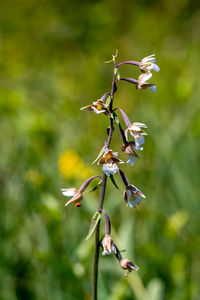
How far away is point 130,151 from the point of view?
1334 mm

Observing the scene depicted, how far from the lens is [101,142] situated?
450 centimetres

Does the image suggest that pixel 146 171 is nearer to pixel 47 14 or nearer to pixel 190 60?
pixel 190 60

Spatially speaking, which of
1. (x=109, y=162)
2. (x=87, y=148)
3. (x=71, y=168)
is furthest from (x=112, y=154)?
(x=87, y=148)

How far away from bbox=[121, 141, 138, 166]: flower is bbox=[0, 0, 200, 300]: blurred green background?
0.79m

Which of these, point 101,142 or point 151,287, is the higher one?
point 101,142

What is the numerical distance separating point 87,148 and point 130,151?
2.56 m

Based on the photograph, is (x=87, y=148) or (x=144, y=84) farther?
(x=87, y=148)

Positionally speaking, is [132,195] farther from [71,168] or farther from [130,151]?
[71,168]

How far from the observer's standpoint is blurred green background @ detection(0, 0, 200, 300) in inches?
91.7

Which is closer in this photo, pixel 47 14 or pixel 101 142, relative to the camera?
pixel 101 142

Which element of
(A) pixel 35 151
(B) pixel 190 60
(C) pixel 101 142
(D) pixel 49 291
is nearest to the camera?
(D) pixel 49 291

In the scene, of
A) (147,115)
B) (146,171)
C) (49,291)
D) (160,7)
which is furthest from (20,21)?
(49,291)

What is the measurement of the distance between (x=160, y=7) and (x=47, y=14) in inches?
86.5

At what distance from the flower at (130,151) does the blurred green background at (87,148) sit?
79 centimetres
